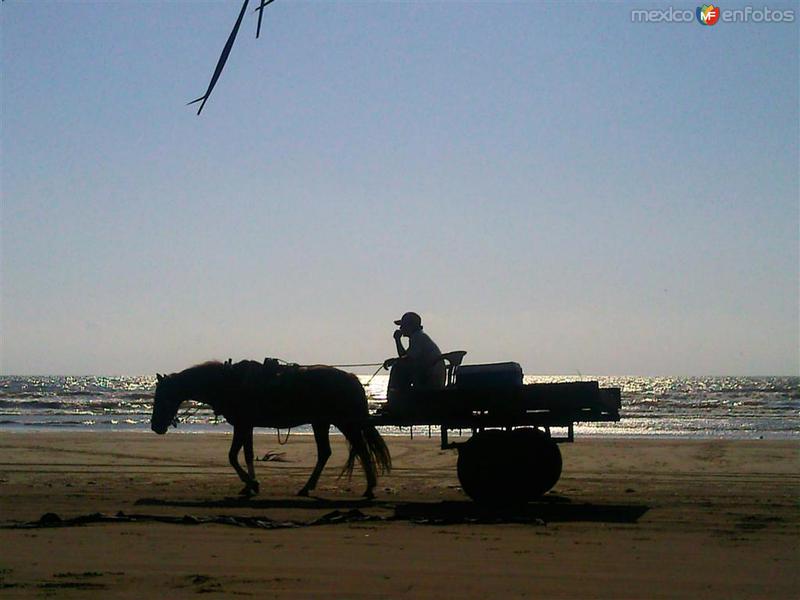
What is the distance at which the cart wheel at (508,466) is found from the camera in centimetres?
1119

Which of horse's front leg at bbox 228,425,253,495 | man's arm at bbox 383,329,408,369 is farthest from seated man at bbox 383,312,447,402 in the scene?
horse's front leg at bbox 228,425,253,495

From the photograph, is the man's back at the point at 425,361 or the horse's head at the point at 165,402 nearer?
the man's back at the point at 425,361

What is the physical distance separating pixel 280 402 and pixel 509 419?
3.48 m

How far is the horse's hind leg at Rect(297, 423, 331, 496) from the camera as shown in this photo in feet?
43.8

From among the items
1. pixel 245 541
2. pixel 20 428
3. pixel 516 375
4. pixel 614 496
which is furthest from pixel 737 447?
pixel 20 428

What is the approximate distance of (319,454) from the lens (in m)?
13.8

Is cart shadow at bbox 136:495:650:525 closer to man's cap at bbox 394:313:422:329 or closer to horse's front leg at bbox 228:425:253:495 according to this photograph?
horse's front leg at bbox 228:425:253:495

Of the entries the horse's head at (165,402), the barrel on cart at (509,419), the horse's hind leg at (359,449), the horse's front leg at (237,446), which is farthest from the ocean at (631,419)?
the barrel on cart at (509,419)

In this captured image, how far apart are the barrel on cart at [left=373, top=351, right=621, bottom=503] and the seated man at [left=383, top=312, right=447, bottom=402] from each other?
0.49 m

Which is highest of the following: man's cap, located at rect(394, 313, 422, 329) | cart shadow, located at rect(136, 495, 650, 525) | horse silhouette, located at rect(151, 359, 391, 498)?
man's cap, located at rect(394, 313, 422, 329)

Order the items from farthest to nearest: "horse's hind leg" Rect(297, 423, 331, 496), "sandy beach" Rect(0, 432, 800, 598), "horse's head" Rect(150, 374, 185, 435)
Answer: "horse's head" Rect(150, 374, 185, 435)
"horse's hind leg" Rect(297, 423, 331, 496)
"sandy beach" Rect(0, 432, 800, 598)

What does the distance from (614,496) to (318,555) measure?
5827 mm

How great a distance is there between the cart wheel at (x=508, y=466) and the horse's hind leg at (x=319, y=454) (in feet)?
9.02

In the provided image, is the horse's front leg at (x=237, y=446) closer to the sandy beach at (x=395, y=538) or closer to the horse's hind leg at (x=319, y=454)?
the sandy beach at (x=395, y=538)
